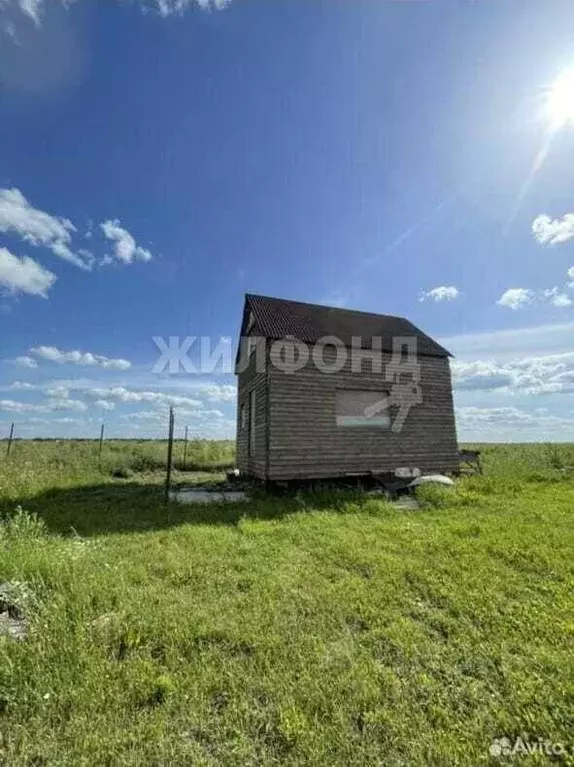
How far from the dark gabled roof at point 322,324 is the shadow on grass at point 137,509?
4726mm

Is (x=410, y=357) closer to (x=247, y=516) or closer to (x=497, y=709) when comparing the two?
(x=247, y=516)

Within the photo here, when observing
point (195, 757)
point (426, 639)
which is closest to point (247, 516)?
point (426, 639)

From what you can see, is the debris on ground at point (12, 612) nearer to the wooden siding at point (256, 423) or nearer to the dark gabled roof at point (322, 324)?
the wooden siding at point (256, 423)

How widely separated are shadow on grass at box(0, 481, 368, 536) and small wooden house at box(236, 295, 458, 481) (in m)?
1.57

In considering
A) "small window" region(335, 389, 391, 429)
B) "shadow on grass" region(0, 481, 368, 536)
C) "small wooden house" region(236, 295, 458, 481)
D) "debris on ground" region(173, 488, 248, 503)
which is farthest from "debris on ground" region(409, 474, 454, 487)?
"debris on ground" region(173, 488, 248, 503)

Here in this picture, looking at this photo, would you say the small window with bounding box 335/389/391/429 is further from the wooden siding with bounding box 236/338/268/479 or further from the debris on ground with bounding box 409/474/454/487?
the wooden siding with bounding box 236/338/268/479

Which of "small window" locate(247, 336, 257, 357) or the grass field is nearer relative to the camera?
the grass field

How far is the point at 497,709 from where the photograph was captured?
2.59m

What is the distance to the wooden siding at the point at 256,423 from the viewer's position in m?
11.7

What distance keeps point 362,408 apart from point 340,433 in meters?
1.16

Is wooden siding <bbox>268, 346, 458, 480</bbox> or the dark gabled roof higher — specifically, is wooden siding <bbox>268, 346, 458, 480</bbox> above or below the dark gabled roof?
below

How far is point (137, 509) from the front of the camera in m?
9.09

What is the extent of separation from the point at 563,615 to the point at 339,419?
8486 mm

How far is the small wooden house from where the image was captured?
1155cm
